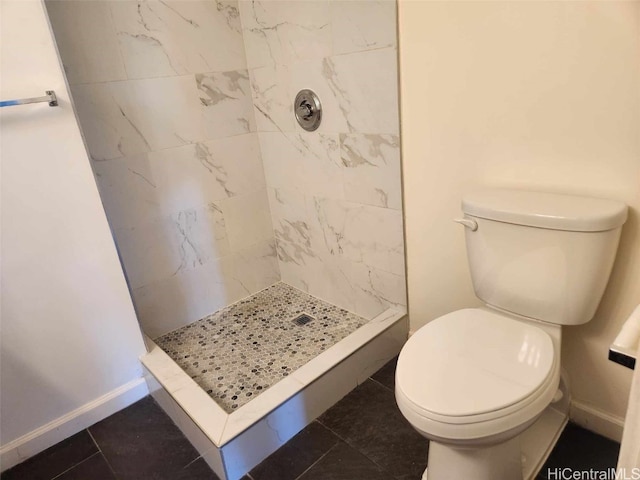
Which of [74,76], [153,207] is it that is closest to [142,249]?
[153,207]

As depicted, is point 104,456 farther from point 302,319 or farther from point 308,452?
point 302,319

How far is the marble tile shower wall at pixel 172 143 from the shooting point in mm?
1691

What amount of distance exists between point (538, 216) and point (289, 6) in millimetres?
1343

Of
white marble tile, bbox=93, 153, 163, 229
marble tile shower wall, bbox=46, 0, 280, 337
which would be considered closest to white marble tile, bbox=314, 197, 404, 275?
marble tile shower wall, bbox=46, 0, 280, 337

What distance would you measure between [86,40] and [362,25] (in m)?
1.08

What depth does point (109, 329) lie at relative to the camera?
5.41ft

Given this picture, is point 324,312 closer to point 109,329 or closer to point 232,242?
point 232,242

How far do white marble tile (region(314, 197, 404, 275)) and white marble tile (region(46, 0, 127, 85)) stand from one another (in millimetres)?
1068

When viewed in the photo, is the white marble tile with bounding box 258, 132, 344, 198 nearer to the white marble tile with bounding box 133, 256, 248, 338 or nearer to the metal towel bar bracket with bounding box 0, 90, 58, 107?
the white marble tile with bounding box 133, 256, 248, 338

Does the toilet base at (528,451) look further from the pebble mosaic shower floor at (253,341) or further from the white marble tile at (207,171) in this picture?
the white marble tile at (207,171)

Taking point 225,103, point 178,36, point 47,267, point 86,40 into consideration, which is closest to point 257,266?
point 225,103

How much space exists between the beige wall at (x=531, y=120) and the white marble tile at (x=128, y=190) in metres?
1.16

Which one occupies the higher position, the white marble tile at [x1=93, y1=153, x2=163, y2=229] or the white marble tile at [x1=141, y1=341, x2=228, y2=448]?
the white marble tile at [x1=93, y1=153, x2=163, y2=229]

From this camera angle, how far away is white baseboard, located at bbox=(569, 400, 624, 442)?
53.4 inches
